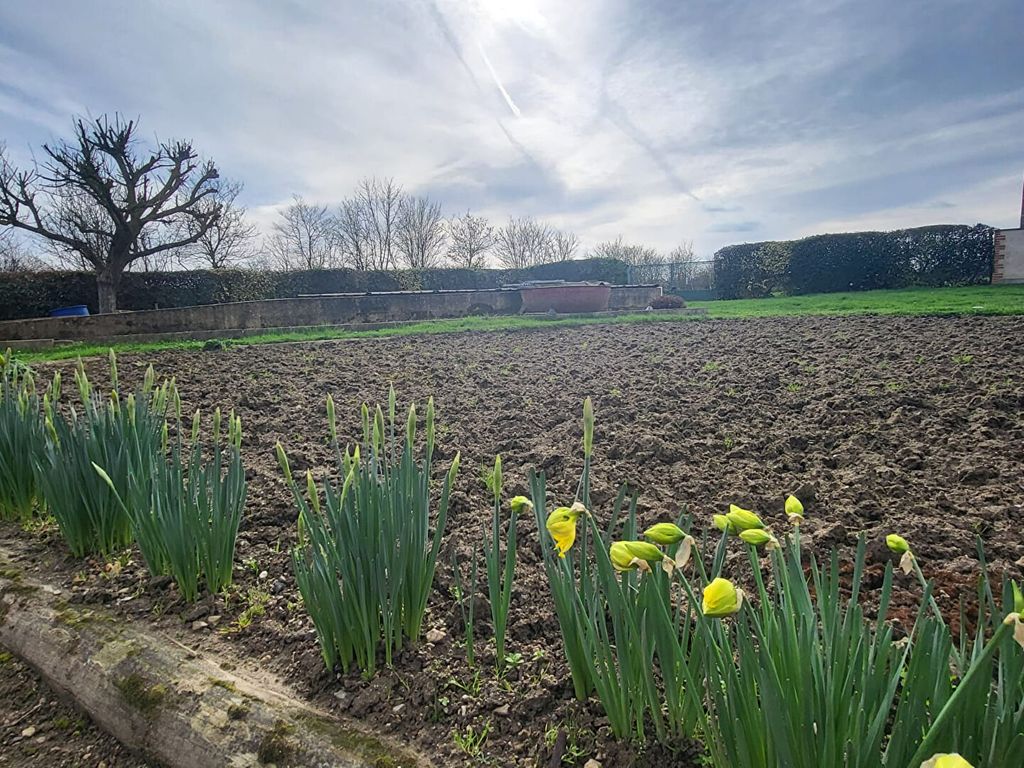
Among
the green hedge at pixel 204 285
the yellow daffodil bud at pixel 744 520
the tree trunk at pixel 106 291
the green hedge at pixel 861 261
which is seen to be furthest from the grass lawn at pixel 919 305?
the tree trunk at pixel 106 291

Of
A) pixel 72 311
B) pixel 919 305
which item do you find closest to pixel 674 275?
pixel 919 305

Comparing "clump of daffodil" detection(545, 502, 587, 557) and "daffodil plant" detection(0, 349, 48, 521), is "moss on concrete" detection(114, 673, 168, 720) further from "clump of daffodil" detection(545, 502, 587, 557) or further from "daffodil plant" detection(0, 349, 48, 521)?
"daffodil plant" detection(0, 349, 48, 521)

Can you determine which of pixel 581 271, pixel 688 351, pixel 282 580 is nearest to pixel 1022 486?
pixel 282 580

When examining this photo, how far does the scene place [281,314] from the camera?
49.1ft

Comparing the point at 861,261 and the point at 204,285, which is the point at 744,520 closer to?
the point at 204,285

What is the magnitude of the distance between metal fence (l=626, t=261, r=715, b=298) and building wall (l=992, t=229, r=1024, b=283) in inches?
448

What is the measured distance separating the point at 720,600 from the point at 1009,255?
22116mm

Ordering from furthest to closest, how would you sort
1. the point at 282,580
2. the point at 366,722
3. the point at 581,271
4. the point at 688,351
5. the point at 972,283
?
the point at 581,271, the point at 972,283, the point at 688,351, the point at 282,580, the point at 366,722

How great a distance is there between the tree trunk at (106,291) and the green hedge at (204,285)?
16.5 inches

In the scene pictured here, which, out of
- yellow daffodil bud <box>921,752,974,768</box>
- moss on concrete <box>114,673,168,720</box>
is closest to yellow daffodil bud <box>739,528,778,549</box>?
yellow daffodil bud <box>921,752,974,768</box>

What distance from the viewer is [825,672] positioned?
1022mm

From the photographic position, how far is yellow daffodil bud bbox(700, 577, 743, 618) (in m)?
0.91

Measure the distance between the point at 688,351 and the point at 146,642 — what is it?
21.6 ft

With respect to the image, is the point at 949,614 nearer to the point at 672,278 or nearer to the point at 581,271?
the point at 581,271
